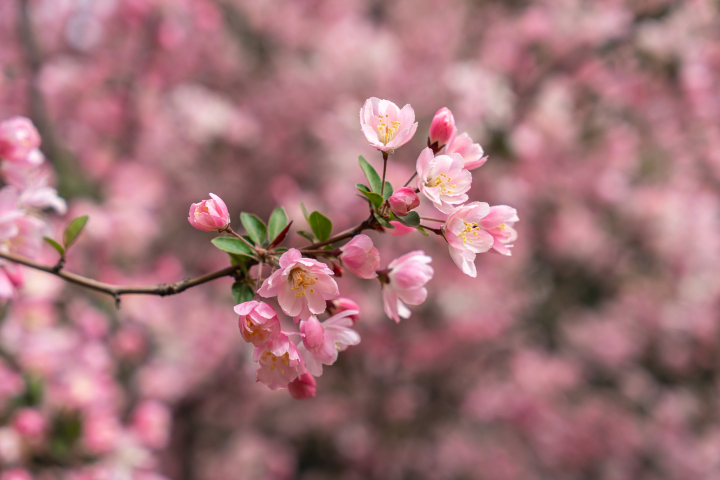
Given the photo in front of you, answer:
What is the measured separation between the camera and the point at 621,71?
2.76m

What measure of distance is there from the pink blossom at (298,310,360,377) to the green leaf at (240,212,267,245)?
0.16 meters

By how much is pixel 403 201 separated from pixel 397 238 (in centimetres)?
222

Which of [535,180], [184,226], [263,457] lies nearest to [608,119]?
[535,180]

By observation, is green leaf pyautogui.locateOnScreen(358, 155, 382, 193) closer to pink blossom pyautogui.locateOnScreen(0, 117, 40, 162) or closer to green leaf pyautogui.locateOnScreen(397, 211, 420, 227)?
green leaf pyautogui.locateOnScreen(397, 211, 420, 227)

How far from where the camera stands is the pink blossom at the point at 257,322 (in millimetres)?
589

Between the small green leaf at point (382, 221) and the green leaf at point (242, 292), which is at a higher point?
the small green leaf at point (382, 221)

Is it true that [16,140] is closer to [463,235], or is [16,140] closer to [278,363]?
[278,363]

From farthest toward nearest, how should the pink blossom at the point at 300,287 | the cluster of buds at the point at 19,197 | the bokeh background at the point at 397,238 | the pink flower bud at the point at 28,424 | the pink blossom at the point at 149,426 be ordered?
the bokeh background at the point at 397,238
the pink blossom at the point at 149,426
the pink flower bud at the point at 28,424
the cluster of buds at the point at 19,197
the pink blossom at the point at 300,287

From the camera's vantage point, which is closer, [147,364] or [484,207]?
[484,207]

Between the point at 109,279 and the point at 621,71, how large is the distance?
328 cm

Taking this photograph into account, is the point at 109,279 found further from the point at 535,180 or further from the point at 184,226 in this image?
the point at 535,180

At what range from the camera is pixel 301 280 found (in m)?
0.62

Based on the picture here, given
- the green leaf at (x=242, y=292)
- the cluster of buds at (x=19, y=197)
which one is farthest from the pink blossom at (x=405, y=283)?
the cluster of buds at (x=19, y=197)

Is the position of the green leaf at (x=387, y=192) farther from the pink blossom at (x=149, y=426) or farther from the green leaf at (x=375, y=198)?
the pink blossom at (x=149, y=426)
